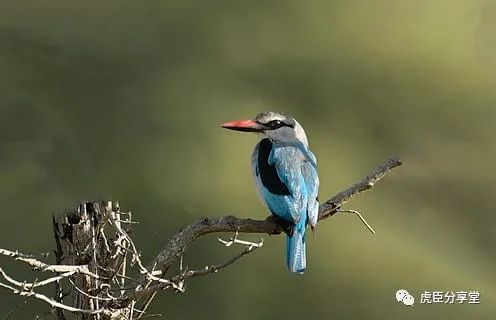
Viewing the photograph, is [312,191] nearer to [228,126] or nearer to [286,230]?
[286,230]

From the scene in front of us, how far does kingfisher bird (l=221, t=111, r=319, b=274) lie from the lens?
1.99 metres

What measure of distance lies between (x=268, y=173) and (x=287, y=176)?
54mm

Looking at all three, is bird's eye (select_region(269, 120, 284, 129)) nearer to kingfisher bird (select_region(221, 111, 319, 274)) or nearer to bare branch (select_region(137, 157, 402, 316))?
kingfisher bird (select_region(221, 111, 319, 274))

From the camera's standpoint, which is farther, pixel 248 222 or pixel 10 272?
pixel 10 272

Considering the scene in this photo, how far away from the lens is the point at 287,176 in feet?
6.84

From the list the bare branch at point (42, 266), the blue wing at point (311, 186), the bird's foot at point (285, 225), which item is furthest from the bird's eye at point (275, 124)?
the bare branch at point (42, 266)

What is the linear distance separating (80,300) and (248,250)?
36 centimetres

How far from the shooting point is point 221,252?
346cm

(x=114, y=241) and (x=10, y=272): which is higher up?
(x=10, y=272)

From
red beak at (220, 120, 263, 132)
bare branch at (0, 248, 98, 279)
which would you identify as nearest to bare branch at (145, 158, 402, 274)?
bare branch at (0, 248, 98, 279)

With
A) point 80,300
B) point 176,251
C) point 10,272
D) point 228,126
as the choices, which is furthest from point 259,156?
point 10,272

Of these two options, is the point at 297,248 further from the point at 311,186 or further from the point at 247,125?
the point at 247,125

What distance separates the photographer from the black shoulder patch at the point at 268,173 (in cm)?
206

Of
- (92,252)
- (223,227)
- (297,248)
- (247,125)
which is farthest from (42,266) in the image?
(247,125)
